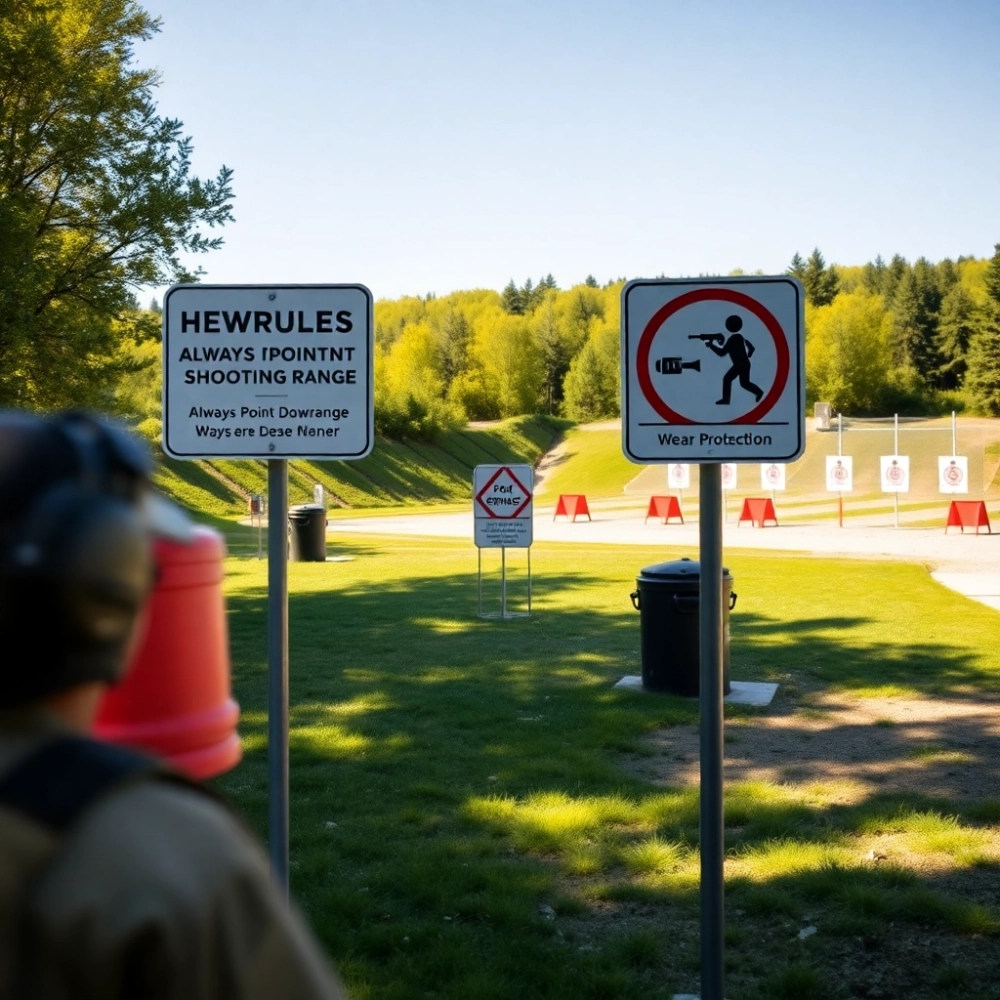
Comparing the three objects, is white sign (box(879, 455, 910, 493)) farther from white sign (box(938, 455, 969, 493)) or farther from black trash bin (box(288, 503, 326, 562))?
black trash bin (box(288, 503, 326, 562))

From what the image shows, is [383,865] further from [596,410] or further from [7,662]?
[596,410]

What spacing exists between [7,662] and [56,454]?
167 millimetres

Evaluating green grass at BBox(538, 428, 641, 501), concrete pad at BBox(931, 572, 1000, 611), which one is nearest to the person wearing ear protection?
concrete pad at BBox(931, 572, 1000, 611)

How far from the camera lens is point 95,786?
92cm

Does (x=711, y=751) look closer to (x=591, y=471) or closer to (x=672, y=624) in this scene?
(x=672, y=624)

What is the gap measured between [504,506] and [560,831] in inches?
340

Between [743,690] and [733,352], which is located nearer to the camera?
[733,352]

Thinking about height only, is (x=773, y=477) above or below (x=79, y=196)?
below

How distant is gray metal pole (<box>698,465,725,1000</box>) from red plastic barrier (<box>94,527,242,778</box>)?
2197 millimetres

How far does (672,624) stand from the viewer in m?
9.40

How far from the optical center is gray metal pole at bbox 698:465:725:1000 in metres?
3.56

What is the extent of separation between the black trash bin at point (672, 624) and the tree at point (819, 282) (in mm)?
129055

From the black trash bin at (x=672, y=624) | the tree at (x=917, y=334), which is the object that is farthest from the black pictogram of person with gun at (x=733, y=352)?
the tree at (x=917, y=334)

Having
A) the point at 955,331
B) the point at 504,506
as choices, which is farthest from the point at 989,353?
the point at 504,506
